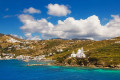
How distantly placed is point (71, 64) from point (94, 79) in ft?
228

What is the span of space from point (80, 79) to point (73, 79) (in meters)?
4.89

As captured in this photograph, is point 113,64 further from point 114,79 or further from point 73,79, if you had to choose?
point 73,79

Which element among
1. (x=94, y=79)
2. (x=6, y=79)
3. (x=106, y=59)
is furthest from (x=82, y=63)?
(x=6, y=79)

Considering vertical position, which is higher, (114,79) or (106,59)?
(106,59)

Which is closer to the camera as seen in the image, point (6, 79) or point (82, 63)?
point (6, 79)

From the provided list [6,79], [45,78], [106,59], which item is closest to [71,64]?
[106,59]

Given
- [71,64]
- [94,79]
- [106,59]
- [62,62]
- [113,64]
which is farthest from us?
[62,62]

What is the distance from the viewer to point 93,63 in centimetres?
15350

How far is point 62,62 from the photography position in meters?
178

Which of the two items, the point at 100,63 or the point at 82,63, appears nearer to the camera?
the point at 100,63

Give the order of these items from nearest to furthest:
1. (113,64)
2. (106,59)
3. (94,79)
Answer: (94,79)
(113,64)
(106,59)

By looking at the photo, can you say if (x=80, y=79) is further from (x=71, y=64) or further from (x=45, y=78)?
(x=71, y=64)

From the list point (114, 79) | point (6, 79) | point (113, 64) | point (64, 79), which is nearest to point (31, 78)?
point (6, 79)

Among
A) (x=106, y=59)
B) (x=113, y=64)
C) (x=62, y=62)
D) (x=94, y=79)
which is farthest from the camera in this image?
(x=62, y=62)
